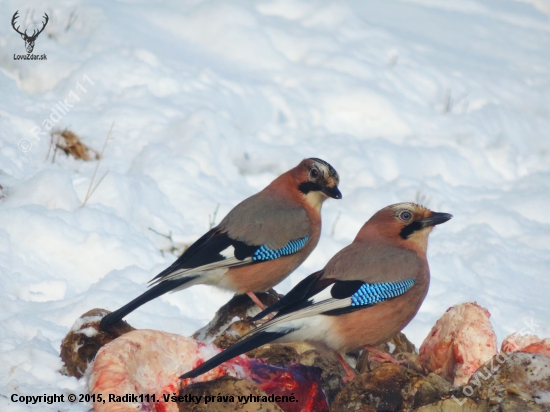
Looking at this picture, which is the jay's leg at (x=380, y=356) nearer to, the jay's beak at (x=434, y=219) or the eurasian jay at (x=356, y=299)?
the eurasian jay at (x=356, y=299)

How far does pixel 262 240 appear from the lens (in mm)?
4844

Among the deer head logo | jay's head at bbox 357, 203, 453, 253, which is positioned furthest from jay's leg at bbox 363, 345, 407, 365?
the deer head logo

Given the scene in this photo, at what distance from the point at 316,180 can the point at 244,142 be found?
230cm

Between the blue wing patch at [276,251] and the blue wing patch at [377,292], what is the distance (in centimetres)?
84

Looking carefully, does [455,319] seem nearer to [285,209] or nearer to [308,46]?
[285,209]

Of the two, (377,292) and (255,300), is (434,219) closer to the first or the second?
(377,292)

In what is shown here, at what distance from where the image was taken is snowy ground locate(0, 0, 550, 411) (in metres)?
5.25

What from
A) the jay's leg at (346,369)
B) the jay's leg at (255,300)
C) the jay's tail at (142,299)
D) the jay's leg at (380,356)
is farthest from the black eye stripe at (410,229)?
the jay's tail at (142,299)

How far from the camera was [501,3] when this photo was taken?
39.3 feet

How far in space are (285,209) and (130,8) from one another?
4.68 metres

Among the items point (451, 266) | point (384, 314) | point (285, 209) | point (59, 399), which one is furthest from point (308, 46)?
point (59, 399)

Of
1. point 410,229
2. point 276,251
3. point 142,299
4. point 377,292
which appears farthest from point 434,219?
point 142,299

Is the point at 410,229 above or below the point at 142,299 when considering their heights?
above

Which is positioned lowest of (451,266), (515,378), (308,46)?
(451,266)
